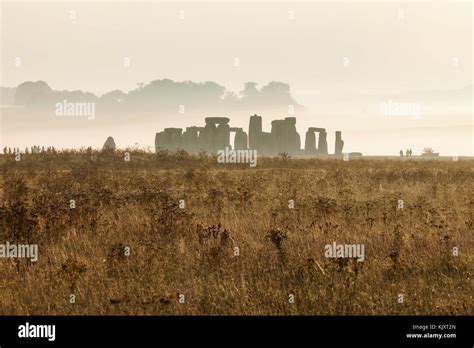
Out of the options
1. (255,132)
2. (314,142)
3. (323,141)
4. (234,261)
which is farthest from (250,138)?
(234,261)

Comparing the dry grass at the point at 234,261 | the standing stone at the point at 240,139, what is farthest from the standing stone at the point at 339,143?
the dry grass at the point at 234,261

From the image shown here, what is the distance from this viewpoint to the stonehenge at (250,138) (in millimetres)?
80062

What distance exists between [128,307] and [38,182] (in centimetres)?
1506

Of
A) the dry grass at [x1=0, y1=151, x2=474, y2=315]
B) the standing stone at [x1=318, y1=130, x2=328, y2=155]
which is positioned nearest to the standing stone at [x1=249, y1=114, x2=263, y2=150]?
the standing stone at [x1=318, y1=130, x2=328, y2=155]

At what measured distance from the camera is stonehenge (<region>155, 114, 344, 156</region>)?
263 ft

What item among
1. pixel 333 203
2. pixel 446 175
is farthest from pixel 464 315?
pixel 446 175

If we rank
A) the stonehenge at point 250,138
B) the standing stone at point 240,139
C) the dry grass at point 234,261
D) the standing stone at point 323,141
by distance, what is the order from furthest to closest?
the standing stone at point 323,141 < the standing stone at point 240,139 < the stonehenge at point 250,138 < the dry grass at point 234,261

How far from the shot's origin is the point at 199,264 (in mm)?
7652

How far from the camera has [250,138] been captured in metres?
92.4

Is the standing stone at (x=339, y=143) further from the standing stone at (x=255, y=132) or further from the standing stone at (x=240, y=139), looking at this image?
the standing stone at (x=240, y=139)

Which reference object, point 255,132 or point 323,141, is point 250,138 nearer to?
point 255,132

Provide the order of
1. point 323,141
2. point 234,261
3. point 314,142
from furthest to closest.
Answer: point 323,141
point 314,142
point 234,261

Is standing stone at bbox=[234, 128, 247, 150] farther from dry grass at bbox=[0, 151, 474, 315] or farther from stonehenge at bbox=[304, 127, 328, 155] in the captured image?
dry grass at bbox=[0, 151, 474, 315]
